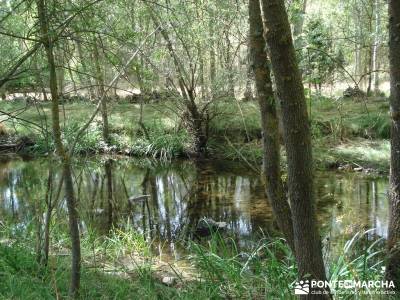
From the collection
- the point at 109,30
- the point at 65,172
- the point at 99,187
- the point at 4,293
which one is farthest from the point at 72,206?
the point at 99,187

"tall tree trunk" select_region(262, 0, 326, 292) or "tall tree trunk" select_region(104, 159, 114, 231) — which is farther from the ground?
"tall tree trunk" select_region(262, 0, 326, 292)

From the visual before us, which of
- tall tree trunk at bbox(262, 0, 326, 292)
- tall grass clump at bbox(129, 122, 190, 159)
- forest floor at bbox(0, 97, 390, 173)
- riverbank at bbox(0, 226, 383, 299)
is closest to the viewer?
tall tree trunk at bbox(262, 0, 326, 292)

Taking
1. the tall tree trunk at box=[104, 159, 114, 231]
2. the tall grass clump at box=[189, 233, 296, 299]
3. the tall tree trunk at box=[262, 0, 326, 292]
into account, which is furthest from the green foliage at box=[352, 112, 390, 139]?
the tall tree trunk at box=[262, 0, 326, 292]

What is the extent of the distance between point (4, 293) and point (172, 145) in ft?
29.0

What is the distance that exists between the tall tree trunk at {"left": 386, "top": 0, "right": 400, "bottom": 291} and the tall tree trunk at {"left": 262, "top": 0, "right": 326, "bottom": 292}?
3.27 ft

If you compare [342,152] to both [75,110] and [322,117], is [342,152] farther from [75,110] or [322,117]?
[75,110]

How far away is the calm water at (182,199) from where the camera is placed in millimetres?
6457

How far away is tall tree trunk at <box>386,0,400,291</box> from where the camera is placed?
2678mm

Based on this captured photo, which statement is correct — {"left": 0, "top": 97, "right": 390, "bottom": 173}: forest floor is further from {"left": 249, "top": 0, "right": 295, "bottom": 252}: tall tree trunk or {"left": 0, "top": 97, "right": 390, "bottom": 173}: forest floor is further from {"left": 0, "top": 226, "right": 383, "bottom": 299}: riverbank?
{"left": 249, "top": 0, "right": 295, "bottom": 252}: tall tree trunk

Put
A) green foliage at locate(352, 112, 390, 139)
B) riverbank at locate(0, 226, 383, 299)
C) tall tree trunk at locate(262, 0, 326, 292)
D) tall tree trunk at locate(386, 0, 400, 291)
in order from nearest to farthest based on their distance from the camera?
tall tree trunk at locate(262, 0, 326, 292), tall tree trunk at locate(386, 0, 400, 291), riverbank at locate(0, 226, 383, 299), green foliage at locate(352, 112, 390, 139)

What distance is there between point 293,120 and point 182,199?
265 inches

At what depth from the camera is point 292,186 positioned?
1.93 meters

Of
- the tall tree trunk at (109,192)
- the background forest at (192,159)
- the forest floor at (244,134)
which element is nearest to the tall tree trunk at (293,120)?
the background forest at (192,159)

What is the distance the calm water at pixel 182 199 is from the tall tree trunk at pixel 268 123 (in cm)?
299
